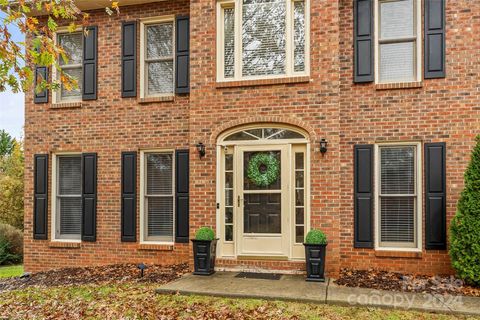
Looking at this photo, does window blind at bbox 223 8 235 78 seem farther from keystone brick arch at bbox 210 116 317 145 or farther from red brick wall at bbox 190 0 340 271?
keystone brick arch at bbox 210 116 317 145

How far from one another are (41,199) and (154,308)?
4.71 meters

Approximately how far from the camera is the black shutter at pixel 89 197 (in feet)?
28.5

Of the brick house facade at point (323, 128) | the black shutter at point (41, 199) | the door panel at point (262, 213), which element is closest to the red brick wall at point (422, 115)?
the brick house facade at point (323, 128)

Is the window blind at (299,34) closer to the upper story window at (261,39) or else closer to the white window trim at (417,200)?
the upper story window at (261,39)

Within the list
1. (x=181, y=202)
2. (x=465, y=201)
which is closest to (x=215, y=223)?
(x=181, y=202)

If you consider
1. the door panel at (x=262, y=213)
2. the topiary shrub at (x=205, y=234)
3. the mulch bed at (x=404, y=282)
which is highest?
the door panel at (x=262, y=213)

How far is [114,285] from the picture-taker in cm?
696

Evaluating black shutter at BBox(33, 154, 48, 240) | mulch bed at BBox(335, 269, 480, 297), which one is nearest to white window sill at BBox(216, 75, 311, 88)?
mulch bed at BBox(335, 269, 480, 297)

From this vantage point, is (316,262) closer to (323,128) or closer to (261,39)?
(323,128)

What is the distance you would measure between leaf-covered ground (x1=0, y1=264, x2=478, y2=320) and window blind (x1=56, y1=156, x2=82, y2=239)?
4.81ft

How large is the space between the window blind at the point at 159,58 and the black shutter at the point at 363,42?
379cm

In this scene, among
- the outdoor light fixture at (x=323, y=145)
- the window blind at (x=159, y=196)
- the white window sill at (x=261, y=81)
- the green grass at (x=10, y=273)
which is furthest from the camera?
the green grass at (x=10, y=273)

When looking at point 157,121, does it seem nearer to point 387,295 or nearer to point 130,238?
point 130,238

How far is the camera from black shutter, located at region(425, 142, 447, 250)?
711cm
